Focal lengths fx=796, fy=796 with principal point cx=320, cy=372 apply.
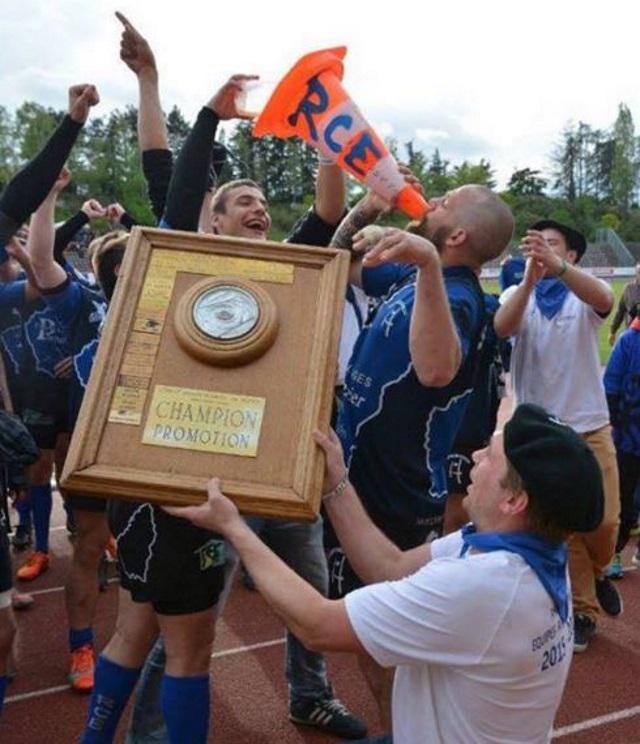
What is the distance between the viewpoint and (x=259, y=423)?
179 centimetres

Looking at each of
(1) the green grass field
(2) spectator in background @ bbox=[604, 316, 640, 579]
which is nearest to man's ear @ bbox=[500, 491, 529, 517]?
(2) spectator in background @ bbox=[604, 316, 640, 579]

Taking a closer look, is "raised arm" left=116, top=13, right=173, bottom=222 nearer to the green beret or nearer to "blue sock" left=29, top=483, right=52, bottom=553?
the green beret

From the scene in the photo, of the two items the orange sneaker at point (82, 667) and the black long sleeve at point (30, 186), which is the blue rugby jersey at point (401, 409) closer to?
the black long sleeve at point (30, 186)

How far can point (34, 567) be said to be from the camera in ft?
16.3

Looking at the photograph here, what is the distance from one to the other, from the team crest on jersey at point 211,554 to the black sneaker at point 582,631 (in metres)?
2.45

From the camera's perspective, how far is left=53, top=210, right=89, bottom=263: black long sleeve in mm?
4531

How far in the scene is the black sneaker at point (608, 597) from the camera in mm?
4547

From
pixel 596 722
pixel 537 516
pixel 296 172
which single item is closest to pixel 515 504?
pixel 537 516

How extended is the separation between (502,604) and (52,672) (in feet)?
9.39

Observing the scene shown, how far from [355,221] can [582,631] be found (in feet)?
8.46

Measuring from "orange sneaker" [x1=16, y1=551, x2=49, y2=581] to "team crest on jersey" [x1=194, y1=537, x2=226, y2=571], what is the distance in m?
3.03

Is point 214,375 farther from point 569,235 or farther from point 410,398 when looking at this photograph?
point 569,235

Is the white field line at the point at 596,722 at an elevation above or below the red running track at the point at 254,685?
below

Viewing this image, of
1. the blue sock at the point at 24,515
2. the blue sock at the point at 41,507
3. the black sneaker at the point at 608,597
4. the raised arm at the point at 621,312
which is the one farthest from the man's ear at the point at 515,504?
the raised arm at the point at 621,312
